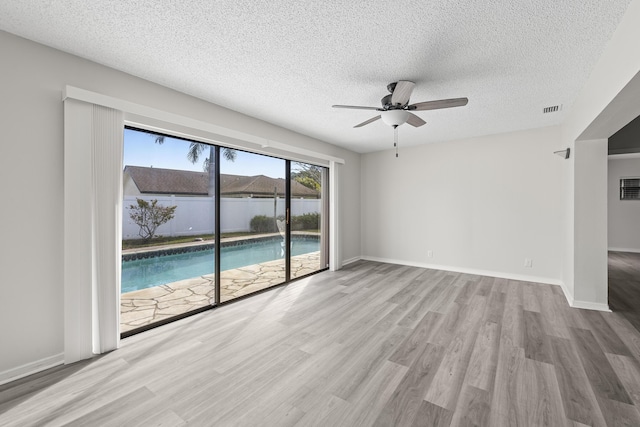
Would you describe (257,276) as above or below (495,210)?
below

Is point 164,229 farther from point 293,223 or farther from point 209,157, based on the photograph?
point 293,223

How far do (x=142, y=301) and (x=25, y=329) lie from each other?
1.27 meters

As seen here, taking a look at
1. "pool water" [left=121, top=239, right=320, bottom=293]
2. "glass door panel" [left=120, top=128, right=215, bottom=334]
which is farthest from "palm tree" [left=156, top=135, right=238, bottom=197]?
"pool water" [left=121, top=239, right=320, bottom=293]

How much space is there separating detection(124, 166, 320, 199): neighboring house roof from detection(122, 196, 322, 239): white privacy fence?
0.29 feet

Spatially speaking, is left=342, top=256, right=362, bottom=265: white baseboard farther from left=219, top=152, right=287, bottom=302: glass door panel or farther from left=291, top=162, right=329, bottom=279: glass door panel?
left=219, top=152, right=287, bottom=302: glass door panel

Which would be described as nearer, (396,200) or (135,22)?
(135,22)

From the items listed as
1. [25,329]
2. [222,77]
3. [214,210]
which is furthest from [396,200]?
[25,329]

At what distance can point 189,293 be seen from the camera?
3598 millimetres

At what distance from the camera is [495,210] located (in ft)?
15.2

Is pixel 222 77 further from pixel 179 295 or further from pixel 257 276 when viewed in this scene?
pixel 257 276

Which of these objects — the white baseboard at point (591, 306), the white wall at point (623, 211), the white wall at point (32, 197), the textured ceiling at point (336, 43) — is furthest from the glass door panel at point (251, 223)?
the white wall at point (623, 211)

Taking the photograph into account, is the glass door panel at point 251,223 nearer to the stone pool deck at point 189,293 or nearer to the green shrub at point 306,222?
the stone pool deck at point 189,293

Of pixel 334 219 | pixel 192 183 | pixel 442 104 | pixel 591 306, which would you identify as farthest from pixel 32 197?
pixel 591 306

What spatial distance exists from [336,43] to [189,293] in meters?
3.45
